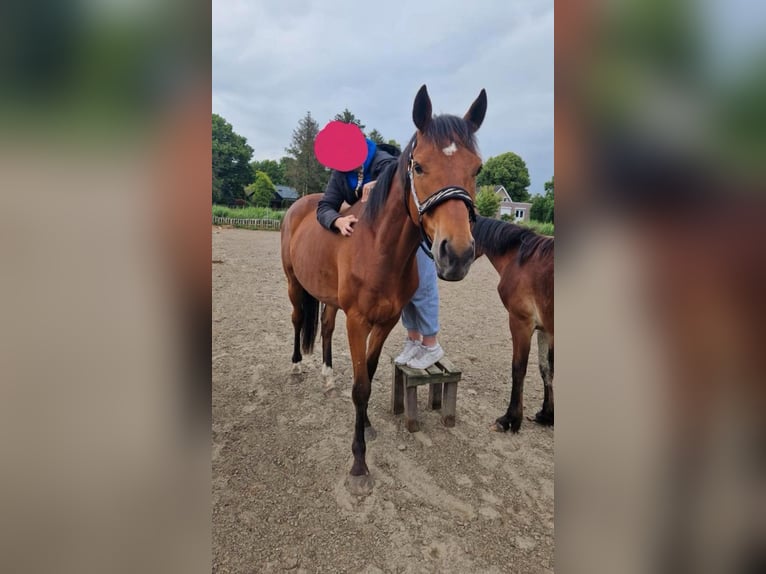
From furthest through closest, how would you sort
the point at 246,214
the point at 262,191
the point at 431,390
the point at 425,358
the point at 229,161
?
the point at 262,191 < the point at 229,161 < the point at 246,214 < the point at 431,390 < the point at 425,358

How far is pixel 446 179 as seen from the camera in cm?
171

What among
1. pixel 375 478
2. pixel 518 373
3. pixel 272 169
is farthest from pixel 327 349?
pixel 272 169

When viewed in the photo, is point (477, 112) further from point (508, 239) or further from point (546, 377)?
point (546, 377)

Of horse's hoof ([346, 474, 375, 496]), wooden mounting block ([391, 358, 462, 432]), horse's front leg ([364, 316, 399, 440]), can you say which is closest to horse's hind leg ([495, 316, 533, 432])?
wooden mounting block ([391, 358, 462, 432])

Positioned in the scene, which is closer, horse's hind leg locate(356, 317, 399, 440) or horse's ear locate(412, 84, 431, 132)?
horse's ear locate(412, 84, 431, 132)

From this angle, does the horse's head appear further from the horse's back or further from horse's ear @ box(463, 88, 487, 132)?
the horse's back

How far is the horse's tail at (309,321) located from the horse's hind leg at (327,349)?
4.5 inches

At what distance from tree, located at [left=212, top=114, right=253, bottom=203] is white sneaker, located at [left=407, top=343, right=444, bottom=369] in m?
36.3

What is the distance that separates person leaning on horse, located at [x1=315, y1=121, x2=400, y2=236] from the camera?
255 centimetres

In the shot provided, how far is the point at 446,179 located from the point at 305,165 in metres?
40.1
